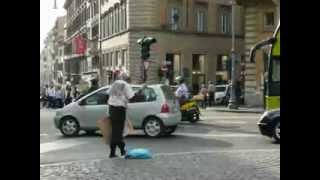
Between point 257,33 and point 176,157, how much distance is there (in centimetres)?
2976

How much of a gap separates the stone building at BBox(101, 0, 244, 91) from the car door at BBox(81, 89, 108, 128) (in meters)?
29.9

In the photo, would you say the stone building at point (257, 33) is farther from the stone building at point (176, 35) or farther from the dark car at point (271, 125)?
the dark car at point (271, 125)

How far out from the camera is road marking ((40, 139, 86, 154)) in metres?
15.0

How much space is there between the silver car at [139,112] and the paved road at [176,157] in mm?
352

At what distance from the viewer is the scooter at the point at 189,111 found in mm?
24328

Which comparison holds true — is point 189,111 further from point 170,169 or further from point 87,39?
point 87,39

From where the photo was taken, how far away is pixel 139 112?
58.3ft

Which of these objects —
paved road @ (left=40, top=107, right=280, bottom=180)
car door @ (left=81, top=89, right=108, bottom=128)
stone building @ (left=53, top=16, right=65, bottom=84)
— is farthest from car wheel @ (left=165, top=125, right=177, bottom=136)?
stone building @ (left=53, top=16, right=65, bottom=84)

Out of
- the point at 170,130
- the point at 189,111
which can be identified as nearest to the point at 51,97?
the point at 189,111

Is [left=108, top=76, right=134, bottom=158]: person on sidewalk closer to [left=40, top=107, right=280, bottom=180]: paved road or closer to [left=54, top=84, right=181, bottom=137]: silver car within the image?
[left=40, top=107, right=280, bottom=180]: paved road

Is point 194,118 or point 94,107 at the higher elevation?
point 94,107

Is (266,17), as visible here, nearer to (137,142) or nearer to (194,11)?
(194,11)
